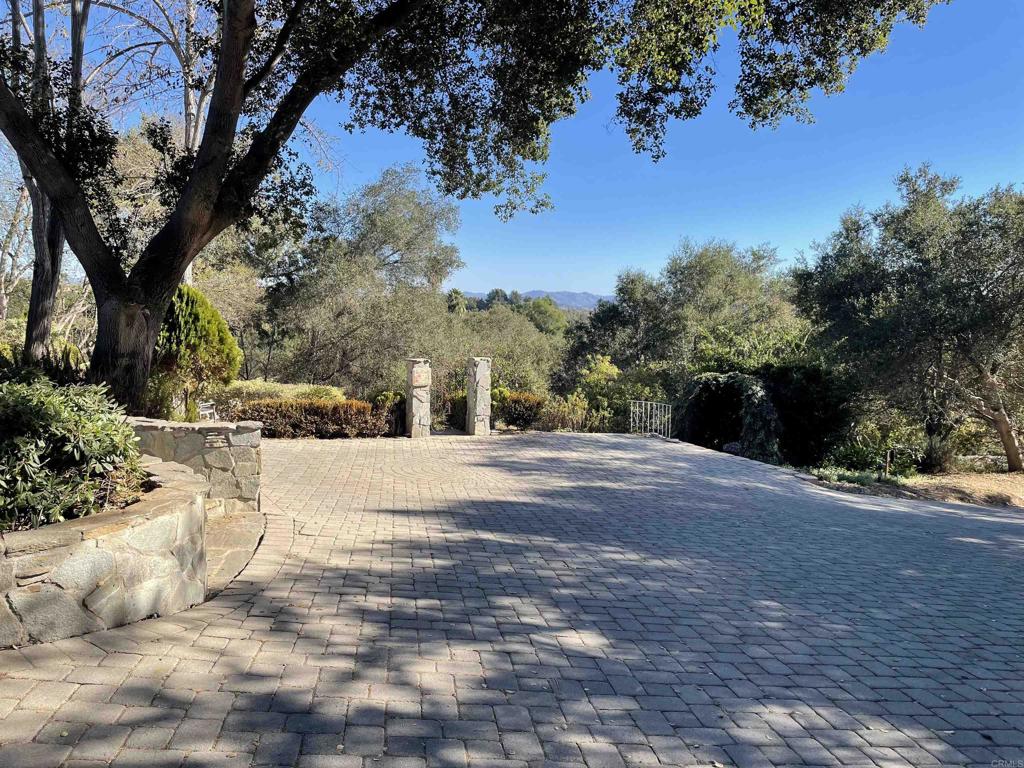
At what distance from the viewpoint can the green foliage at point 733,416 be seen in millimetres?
15078

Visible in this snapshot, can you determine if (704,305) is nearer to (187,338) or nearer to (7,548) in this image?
(187,338)

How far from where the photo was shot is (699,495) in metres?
8.46

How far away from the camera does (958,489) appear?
41.2 feet

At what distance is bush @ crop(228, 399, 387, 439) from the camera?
38.6ft

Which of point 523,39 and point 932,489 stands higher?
point 523,39

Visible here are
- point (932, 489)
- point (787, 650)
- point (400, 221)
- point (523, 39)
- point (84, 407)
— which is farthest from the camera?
point (400, 221)

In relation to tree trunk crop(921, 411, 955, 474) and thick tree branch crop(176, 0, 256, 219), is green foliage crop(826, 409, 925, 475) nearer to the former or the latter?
tree trunk crop(921, 411, 955, 474)

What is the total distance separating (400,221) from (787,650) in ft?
61.7

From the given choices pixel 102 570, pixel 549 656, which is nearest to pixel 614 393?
pixel 549 656

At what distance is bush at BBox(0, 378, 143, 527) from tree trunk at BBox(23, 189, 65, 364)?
4.46 metres

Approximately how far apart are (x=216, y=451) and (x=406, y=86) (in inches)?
213

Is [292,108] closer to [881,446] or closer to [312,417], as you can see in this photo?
[312,417]

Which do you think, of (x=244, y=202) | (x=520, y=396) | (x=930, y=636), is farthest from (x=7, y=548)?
(x=520, y=396)

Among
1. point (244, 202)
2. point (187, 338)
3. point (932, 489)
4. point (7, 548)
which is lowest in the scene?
point (932, 489)
